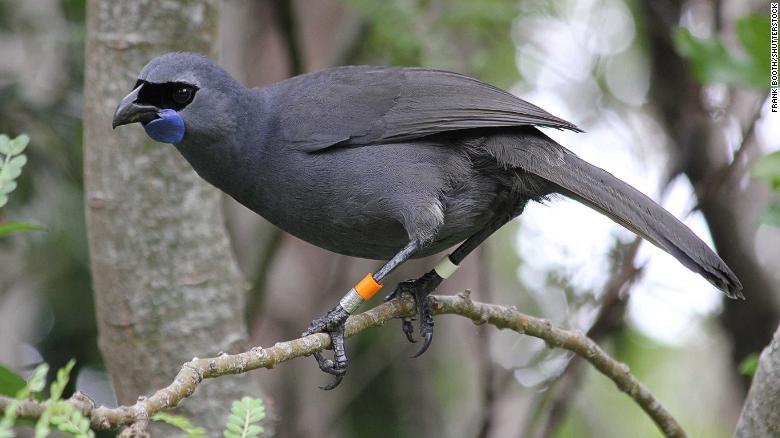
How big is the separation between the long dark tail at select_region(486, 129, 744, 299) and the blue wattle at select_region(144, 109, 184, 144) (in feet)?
4.04

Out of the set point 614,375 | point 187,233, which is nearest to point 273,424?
point 187,233

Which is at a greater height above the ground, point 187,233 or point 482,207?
point 482,207

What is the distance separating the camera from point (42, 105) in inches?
203

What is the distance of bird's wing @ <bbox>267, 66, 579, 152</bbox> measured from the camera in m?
3.70

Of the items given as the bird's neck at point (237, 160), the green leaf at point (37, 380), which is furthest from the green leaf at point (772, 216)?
the green leaf at point (37, 380)

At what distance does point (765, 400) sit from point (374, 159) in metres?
1.68

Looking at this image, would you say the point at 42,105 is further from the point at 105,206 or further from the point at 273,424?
the point at 273,424

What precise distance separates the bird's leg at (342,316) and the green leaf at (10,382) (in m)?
1.01

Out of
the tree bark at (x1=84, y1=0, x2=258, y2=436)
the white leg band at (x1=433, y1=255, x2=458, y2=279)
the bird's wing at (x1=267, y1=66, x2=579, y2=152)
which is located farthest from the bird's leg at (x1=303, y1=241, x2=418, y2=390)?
the tree bark at (x1=84, y1=0, x2=258, y2=436)

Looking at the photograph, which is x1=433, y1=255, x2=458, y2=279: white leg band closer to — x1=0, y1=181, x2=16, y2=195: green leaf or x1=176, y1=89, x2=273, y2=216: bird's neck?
x1=176, y1=89, x2=273, y2=216: bird's neck

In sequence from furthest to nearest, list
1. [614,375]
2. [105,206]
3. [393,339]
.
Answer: [393,339] < [105,206] < [614,375]

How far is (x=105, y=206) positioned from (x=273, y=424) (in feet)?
3.89

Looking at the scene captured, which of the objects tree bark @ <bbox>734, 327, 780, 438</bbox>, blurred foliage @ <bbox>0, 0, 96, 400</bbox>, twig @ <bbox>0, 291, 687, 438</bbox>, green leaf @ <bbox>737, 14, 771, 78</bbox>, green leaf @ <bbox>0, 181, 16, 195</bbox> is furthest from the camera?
blurred foliage @ <bbox>0, 0, 96, 400</bbox>

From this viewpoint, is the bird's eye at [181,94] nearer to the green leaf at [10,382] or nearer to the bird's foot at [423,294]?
the bird's foot at [423,294]
